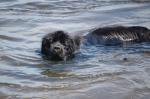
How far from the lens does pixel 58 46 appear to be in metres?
8.16

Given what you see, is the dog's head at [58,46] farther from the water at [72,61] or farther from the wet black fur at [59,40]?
the water at [72,61]

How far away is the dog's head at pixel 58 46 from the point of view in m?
8.12

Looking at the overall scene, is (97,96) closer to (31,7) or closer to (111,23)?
(111,23)

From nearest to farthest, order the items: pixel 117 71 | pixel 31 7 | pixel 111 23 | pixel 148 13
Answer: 1. pixel 117 71
2. pixel 111 23
3. pixel 148 13
4. pixel 31 7

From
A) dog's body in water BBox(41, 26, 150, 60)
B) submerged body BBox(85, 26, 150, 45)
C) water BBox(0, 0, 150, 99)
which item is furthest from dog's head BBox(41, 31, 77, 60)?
submerged body BBox(85, 26, 150, 45)

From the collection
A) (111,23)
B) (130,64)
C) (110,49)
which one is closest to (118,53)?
(110,49)

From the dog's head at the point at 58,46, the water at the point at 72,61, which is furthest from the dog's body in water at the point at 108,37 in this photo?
the water at the point at 72,61

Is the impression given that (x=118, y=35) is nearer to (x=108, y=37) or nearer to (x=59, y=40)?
(x=108, y=37)

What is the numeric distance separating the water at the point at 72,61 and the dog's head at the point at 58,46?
0.63 feet

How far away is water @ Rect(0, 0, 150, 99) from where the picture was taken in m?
6.17

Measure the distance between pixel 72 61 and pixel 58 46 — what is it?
378mm

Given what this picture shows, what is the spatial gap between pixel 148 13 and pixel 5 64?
5863 millimetres

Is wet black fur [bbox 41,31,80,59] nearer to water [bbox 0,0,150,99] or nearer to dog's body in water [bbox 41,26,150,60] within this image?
dog's body in water [bbox 41,26,150,60]

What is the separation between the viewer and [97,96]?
5.97m
